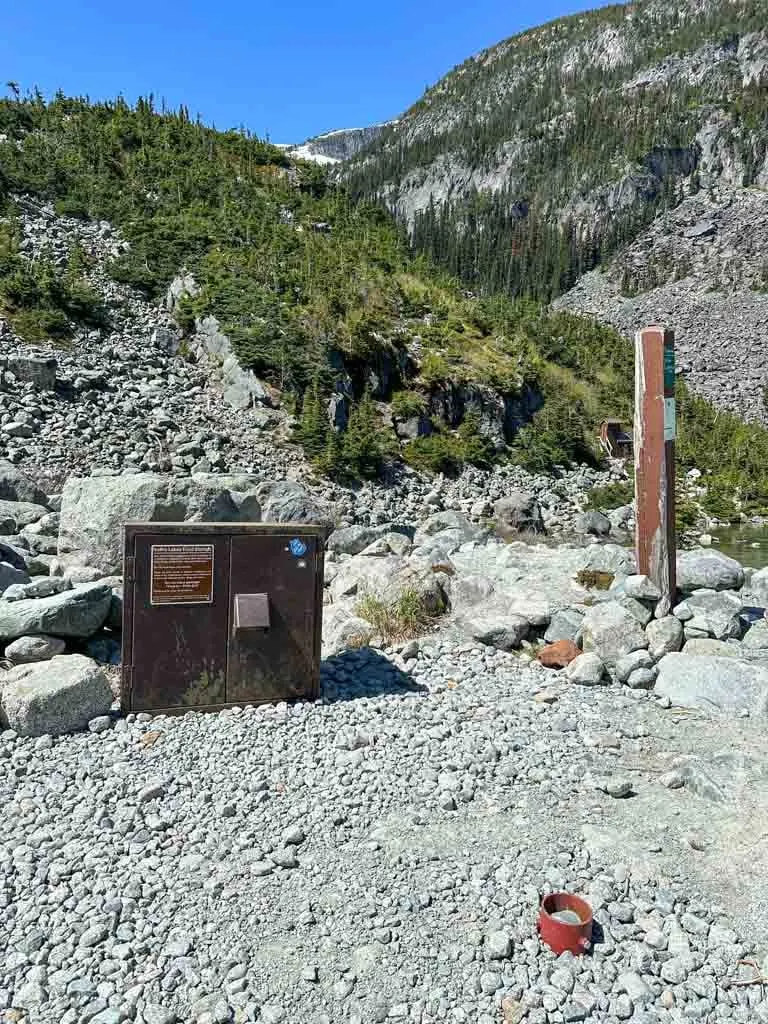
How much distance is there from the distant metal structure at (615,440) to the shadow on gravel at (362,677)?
80.6 ft

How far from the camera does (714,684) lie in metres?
6.45

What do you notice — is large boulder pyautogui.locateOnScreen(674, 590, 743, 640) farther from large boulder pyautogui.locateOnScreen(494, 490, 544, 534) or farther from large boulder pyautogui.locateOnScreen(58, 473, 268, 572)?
large boulder pyautogui.locateOnScreen(494, 490, 544, 534)

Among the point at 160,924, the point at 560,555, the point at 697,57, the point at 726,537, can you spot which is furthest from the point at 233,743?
the point at 697,57

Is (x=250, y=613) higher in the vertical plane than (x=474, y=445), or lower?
lower

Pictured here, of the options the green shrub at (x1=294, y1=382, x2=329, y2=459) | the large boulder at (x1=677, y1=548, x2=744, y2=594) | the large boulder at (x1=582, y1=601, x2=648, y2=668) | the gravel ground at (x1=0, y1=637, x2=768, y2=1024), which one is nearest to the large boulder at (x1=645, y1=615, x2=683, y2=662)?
the large boulder at (x1=582, y1=601, x2=648, y2=668)

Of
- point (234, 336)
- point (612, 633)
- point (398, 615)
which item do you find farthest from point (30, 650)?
point (234, 336)

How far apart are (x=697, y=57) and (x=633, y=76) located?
997cm

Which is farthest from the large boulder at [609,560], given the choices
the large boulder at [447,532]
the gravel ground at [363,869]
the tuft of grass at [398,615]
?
the gravel ground at [363,869]

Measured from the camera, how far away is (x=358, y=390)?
24.0 meters

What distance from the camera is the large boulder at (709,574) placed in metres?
9.23

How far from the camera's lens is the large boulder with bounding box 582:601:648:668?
741cm

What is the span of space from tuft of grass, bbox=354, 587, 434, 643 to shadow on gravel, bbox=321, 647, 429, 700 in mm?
508

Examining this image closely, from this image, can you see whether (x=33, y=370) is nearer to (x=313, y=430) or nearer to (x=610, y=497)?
(x=313, y=430)

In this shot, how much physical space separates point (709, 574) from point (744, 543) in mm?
13164
